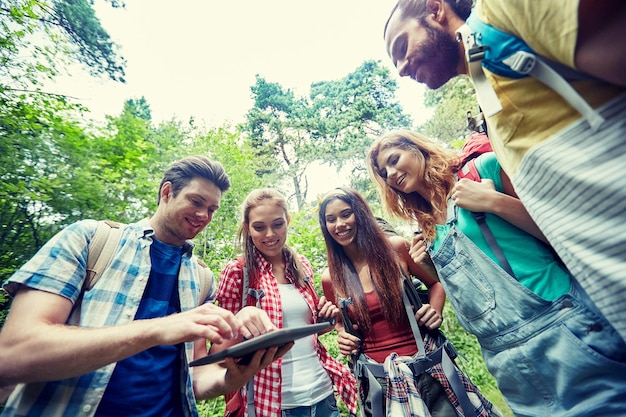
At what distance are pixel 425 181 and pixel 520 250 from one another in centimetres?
87

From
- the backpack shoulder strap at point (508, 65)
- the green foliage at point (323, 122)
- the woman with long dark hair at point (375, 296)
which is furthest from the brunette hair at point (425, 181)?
the green foliage at point (323, 122)

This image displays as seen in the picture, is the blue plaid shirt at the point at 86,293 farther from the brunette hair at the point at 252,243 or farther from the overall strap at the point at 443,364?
the overall strap at the point at 443,364

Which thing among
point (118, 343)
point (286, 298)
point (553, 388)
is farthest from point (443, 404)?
point (118, 343)

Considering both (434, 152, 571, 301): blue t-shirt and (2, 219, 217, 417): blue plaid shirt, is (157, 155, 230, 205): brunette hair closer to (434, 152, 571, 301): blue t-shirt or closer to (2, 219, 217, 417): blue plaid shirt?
(2, 219, 217, 417): blue plaid shirt

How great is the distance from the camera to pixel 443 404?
1.76 meters

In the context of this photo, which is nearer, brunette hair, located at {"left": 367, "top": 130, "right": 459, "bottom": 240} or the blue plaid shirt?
the blue plaid shirt

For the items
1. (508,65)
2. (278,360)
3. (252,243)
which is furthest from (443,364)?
(252,243)

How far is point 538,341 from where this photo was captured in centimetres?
111

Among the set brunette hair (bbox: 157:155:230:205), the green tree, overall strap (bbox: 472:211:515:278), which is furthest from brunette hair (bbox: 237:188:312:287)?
the green tree

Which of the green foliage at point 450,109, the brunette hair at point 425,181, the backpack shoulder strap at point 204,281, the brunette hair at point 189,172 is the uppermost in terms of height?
the green foliage at point 450,109

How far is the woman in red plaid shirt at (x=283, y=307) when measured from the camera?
222cm

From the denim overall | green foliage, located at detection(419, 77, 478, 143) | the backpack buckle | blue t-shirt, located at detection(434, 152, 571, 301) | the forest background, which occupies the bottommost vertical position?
the denim overall

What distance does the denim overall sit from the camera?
97 cm

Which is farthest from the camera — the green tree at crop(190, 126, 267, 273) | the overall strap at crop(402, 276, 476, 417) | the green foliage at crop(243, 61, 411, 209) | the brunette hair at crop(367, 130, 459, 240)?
the green foliage at crop(243, 61, 411, 209)
